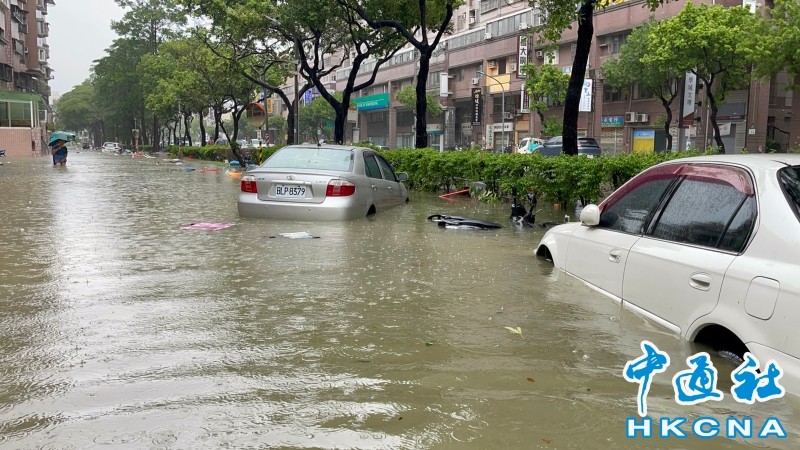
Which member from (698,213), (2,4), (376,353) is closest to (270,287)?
(376,353)

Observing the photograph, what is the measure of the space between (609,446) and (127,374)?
98.2 inches

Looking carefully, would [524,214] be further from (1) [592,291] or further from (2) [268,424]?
(2) [268,424]

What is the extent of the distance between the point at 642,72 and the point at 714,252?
3852 cm

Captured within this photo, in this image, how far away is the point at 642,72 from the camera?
128 ft

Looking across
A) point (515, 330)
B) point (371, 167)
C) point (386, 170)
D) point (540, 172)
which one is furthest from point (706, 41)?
point (515, 330)

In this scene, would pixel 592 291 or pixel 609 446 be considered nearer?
pixel 609 446

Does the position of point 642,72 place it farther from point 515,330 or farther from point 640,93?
point 515,330

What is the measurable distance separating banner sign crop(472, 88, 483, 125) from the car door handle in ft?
183

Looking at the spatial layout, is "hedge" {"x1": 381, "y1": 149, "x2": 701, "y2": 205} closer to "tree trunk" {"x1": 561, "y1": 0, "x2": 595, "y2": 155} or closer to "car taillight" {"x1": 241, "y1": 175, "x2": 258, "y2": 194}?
"tree trunk" {"x1": 561, "y1": 0, "x2": 595, "y2": 155}

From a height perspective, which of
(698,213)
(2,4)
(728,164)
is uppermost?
(2,4)

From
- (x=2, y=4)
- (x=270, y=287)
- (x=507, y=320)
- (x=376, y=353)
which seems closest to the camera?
(x=376, y=353)

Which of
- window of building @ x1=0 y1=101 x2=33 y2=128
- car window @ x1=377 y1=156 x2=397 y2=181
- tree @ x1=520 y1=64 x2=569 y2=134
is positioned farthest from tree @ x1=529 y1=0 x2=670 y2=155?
window of building @ x1=0 y1=101 x2=33 y2=128

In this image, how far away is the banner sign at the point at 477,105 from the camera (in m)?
58.1

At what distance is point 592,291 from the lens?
5086 mm
